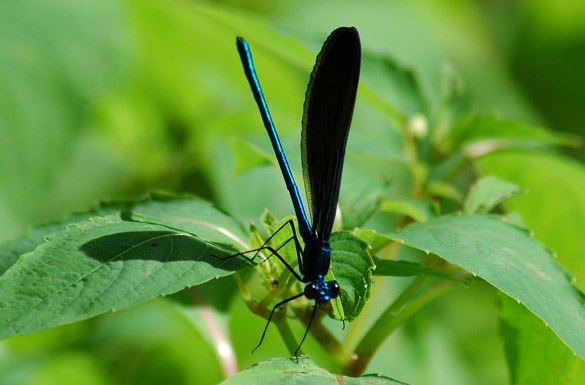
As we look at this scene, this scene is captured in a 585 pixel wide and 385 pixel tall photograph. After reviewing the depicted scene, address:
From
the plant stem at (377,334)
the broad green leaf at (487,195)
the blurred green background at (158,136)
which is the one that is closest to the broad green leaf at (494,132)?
the blurred green background at (158,136)

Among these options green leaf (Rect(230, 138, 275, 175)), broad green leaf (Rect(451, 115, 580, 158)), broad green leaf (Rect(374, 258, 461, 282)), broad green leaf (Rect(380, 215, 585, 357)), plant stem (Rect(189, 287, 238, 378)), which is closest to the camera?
broad green leaf (Rect(380, 215, 585, 357))

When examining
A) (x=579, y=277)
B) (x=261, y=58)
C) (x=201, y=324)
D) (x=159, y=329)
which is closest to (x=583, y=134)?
(x=261, y=58)

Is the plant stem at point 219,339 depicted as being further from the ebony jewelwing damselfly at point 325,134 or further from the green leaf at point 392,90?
the green leaf at point 392,90

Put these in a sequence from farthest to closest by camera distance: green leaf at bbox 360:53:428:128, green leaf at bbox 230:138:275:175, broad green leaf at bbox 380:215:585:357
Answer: green leaf at bbox 360:53:428:128, green leaf at bbox 230:138:275:175, broad green leaf at bbox 380:215:585:357

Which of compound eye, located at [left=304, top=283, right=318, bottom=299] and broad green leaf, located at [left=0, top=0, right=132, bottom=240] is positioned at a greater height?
broad green leaf, located at [left=0, top=0, right=132, bottom=240]

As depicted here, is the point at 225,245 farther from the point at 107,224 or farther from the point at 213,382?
the point at 213,382

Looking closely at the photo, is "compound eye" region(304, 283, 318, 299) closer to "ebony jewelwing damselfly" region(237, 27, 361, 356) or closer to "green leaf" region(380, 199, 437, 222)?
"ebony jewelwing damselfly" region(237, 27, 361, 356)

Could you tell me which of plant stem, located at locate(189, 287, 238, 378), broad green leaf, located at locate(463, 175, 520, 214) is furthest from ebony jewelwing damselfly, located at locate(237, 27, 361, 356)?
plant stem, located at locate(189, 287, 238, 378)

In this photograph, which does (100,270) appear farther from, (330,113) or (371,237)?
(330,113)
